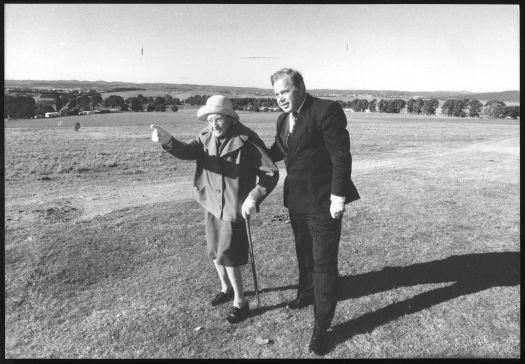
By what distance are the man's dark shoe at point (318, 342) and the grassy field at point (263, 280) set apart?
82 millimetres

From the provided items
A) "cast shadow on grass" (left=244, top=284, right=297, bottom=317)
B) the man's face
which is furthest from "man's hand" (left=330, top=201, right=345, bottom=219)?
"cast shadow on grass" (left=244, top=284, right=297, bottom=317)

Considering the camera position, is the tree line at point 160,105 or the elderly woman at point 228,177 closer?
the elderly woman at point 228,177

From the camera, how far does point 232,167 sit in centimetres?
401

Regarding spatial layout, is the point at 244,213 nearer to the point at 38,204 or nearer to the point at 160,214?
the point at 160,214

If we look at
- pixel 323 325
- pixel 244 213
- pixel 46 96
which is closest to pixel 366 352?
pixel 323 325

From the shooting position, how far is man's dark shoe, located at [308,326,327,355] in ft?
12.0

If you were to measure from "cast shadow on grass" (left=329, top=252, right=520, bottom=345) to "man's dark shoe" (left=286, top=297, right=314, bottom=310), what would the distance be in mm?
398

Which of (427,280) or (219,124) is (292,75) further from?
(427,280)

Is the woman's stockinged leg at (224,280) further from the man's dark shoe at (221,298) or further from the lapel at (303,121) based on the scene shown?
the lapel at (303,121)

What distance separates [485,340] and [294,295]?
1.86 metres

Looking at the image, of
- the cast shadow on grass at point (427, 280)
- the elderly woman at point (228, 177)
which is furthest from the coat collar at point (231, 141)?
the cast shadow on grass at point (427, 280)

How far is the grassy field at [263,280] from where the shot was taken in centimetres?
382

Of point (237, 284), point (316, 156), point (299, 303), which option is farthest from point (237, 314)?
point (316, 156)

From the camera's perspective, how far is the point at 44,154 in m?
19.2
